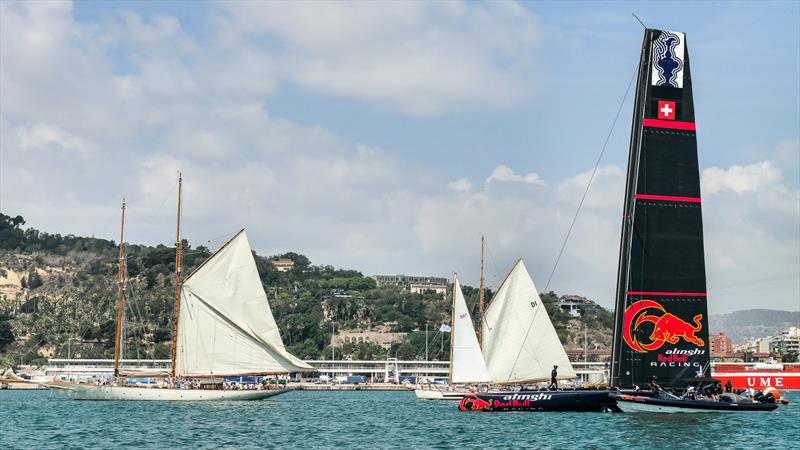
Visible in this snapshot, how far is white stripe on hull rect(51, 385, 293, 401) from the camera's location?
81.4 m

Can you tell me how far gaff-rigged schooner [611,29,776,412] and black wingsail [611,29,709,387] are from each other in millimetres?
51

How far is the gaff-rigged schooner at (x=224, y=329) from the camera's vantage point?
78.1m

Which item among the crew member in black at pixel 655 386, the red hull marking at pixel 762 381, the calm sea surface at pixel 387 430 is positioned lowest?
the calm sea surface at pixel 387 430

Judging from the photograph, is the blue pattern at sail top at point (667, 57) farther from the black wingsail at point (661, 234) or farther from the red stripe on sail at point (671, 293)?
the red stripe on sail at point (671, 293)

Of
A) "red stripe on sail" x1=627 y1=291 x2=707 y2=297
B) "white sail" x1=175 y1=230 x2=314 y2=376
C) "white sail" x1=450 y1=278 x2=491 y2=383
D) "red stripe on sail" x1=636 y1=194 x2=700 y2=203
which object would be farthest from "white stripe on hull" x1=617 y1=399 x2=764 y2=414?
"white sail" x1=450 y1=278 x2=491 y2=383

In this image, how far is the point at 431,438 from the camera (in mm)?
51125

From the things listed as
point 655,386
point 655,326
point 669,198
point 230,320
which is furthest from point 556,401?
point 230,320

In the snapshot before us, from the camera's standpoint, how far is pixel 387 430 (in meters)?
58.1

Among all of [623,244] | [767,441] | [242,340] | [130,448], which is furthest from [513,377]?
[130,448]

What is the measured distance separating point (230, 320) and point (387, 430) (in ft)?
77.5

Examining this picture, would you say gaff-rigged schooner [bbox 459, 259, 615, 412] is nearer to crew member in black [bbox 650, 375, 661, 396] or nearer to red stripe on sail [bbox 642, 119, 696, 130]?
crew member in black [bbox 650, 375, 661, 396]

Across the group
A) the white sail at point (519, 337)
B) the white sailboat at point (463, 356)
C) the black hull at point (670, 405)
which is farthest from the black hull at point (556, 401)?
the white sailboat at point (463, 356)

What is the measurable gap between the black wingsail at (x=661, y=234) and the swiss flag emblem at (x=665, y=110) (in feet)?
0.17

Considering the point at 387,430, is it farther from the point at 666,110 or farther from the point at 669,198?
the point at 666,110
